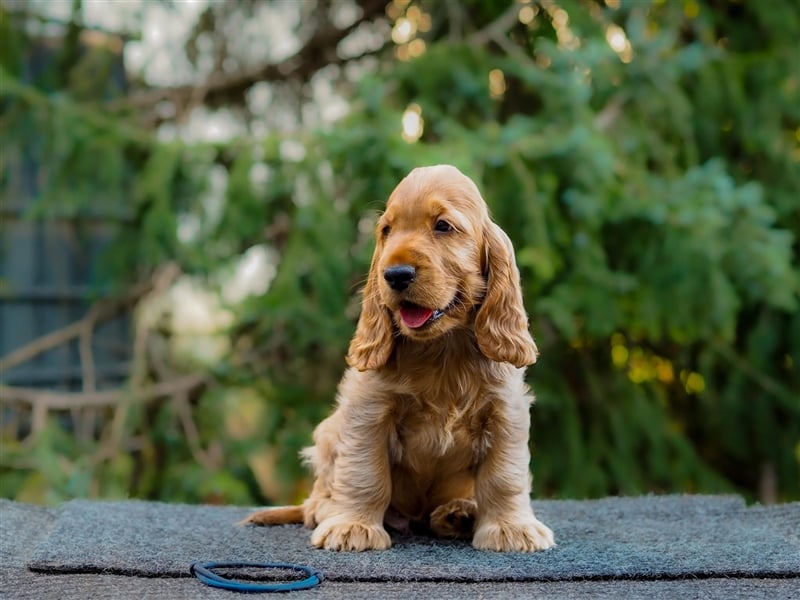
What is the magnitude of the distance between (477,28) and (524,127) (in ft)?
6.02

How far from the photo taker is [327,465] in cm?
A: 321

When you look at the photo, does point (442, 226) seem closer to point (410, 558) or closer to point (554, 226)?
point (410, 558)

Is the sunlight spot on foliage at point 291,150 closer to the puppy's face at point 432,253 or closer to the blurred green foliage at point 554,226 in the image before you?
the blurred green foliage at point 554,226

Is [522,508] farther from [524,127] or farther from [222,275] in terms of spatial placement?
[222,275]

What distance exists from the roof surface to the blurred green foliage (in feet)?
6.36

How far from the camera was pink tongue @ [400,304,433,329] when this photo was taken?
267 centimetres

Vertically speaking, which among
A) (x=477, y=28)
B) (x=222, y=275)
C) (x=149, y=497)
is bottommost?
(x=149, y=497)

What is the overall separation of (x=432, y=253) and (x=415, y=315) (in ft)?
0.61

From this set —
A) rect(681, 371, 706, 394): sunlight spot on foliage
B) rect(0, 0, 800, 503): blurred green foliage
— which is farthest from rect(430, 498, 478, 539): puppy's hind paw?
rect(681, 371, 706, 394): sunlight spot on foliage

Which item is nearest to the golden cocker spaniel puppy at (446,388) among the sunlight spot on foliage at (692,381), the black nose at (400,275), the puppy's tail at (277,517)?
the black nose at (400,275)

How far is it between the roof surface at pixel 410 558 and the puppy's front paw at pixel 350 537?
0.17 feet

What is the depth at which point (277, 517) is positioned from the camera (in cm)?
340

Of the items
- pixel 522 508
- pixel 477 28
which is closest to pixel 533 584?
pixel 522 508

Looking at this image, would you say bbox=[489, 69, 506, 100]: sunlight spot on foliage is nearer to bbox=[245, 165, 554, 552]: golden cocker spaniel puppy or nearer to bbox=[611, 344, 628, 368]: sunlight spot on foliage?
bbox=[611, 344, 628, 368]: sunlight spot on foliage
